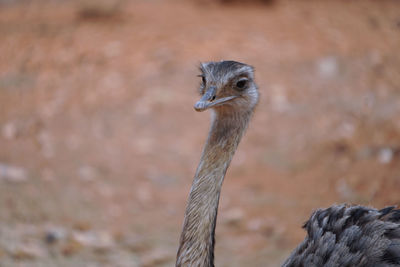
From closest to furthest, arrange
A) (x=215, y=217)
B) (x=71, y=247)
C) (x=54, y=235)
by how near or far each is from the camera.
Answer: (x=215, y=217)
(x=71, y=247)
(x=54, y=235)

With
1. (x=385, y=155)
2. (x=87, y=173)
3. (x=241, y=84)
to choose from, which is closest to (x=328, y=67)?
(x=385, y=155)

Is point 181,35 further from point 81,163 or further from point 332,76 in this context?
point 81,163

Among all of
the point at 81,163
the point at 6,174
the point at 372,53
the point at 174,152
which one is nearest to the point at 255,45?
the point at 372,53

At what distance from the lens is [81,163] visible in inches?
195

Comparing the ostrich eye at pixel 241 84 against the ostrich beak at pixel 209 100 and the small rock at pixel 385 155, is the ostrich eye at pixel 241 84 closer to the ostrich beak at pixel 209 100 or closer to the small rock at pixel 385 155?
the ostrich beak at pixel 209 100

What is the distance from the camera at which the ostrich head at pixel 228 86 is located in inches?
97.4

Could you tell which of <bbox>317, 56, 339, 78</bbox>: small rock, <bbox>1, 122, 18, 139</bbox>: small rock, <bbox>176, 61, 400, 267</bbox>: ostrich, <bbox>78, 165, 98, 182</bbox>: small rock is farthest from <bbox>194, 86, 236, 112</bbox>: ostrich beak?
<bbox>317, 56, 339, 78</bbox>: small rock

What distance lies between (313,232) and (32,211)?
2.58m

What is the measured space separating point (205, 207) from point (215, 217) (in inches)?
2.7

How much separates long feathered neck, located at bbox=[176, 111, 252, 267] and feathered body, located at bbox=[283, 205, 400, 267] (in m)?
0.41

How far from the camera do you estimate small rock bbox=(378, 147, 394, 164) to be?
15.6 ft

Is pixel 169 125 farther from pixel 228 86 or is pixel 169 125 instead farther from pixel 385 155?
pixel 228 86

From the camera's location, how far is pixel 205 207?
2.35 m

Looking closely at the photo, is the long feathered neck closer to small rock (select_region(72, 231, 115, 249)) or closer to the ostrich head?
the ostrich head
